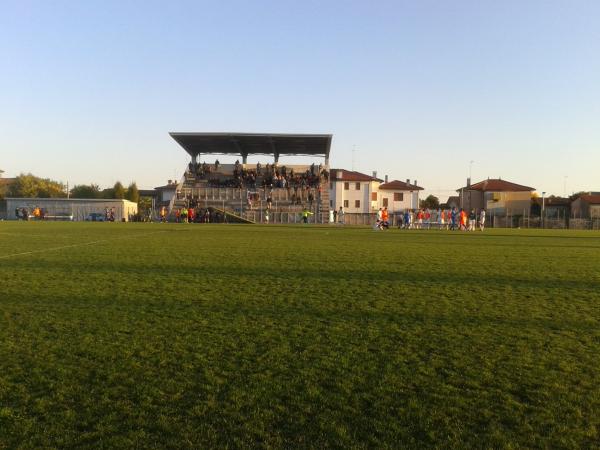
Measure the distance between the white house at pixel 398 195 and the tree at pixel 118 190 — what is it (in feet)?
142

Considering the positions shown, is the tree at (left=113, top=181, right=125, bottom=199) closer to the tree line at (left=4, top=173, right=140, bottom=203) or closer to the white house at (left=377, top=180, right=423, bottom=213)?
the tree line at (left=4, top=173, right=140, bottom=203)

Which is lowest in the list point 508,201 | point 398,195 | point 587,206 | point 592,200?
point 587,206

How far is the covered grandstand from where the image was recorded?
45.1 m

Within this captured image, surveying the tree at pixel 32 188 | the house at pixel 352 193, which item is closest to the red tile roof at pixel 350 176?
the house at pixel 352 193

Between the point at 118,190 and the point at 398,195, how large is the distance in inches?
1848

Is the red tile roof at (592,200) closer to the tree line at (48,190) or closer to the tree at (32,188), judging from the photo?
the tree line at (48,190)

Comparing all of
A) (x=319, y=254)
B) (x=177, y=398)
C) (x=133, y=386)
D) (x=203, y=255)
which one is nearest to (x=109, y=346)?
(x=133, y=386)

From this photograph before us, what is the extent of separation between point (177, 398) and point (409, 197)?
7367 cm

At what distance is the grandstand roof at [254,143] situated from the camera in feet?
148

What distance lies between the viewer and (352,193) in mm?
71438

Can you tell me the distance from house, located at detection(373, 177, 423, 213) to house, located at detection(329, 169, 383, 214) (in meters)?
3.33

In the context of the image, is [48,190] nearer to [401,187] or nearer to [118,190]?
[118,190]

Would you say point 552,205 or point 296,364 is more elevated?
point 552,205

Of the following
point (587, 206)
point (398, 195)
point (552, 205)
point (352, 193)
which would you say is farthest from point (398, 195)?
point (587, 206)
